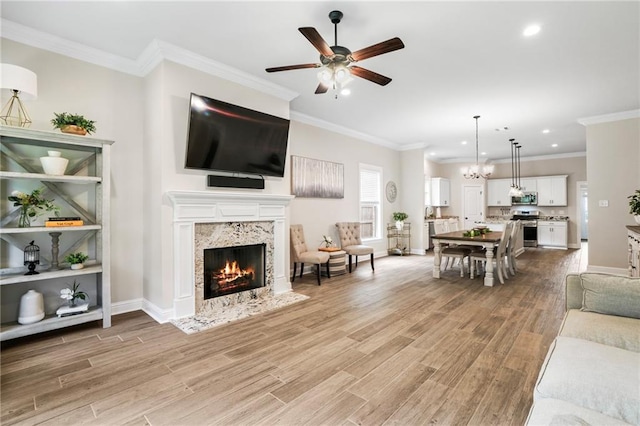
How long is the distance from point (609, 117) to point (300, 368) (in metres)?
6.95

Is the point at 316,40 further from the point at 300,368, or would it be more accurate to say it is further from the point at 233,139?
the point at 300,368

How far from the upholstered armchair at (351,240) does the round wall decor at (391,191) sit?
189 centimetres

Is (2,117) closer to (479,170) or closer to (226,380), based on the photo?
(226,380)

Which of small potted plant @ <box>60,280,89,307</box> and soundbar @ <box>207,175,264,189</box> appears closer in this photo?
small potted plant @ <box>60,280,89,307</box>

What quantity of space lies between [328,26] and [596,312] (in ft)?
10.4

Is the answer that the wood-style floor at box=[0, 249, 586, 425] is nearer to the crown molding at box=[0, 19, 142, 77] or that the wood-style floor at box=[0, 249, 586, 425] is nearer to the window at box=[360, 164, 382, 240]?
the crown molding at box=[0, 19, 142, 77]

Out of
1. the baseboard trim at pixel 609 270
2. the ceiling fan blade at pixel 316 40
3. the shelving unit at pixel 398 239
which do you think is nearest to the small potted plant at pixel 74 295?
the ceiling fan blade at pixel 316 40

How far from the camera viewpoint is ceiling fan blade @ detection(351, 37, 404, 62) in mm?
2348

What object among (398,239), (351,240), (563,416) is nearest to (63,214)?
(563,416)

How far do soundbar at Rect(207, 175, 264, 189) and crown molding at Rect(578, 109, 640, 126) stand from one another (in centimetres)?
617

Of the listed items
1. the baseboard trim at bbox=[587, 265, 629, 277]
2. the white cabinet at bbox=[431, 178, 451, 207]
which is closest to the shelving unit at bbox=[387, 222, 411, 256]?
the white cabinet at bbox=[431, 178, 451, 207]

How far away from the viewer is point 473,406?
1888 millimetres

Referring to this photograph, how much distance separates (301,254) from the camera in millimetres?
5074

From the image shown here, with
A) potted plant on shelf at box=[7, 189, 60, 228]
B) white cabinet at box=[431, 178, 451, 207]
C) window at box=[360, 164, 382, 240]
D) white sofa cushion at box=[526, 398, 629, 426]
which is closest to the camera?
white sofa cushion at box=[526, 398, 629, 426]
